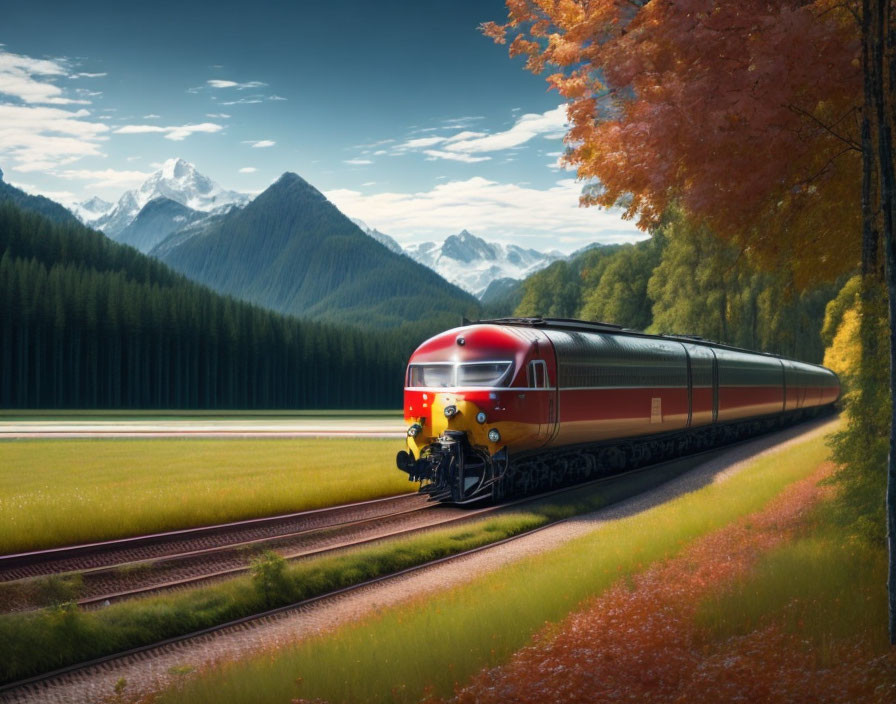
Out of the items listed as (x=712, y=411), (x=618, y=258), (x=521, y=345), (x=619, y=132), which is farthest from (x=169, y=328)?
(x=619, y=132)

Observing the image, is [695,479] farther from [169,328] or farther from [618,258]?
[169,328]

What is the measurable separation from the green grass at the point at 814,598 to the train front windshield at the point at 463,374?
8906 millimetres

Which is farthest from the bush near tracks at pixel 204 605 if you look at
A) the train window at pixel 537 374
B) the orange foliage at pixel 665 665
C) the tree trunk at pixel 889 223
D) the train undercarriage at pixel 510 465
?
the tree trunk at pixel 889 223

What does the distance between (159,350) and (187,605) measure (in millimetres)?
102124

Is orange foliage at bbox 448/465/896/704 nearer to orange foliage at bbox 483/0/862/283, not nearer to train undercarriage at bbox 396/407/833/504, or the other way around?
orange foliage at bbox 483/0/862/283

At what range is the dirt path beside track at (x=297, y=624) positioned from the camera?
9.45 m

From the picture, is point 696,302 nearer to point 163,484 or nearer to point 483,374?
point 483,374

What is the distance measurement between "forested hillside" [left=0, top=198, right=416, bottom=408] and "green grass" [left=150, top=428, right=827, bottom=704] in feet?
314

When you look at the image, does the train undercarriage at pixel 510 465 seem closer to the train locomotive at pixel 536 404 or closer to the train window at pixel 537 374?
the train locomotive at pixel 536 404

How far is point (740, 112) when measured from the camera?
11.3m

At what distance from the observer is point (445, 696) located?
26.6ft

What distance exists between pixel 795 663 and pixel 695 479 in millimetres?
17169

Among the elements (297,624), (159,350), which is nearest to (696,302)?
(297,624)

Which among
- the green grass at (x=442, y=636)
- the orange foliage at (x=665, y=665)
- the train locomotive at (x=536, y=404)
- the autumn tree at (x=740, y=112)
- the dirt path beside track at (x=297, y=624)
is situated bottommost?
the dirt path beside track at (x=297, y=624)
